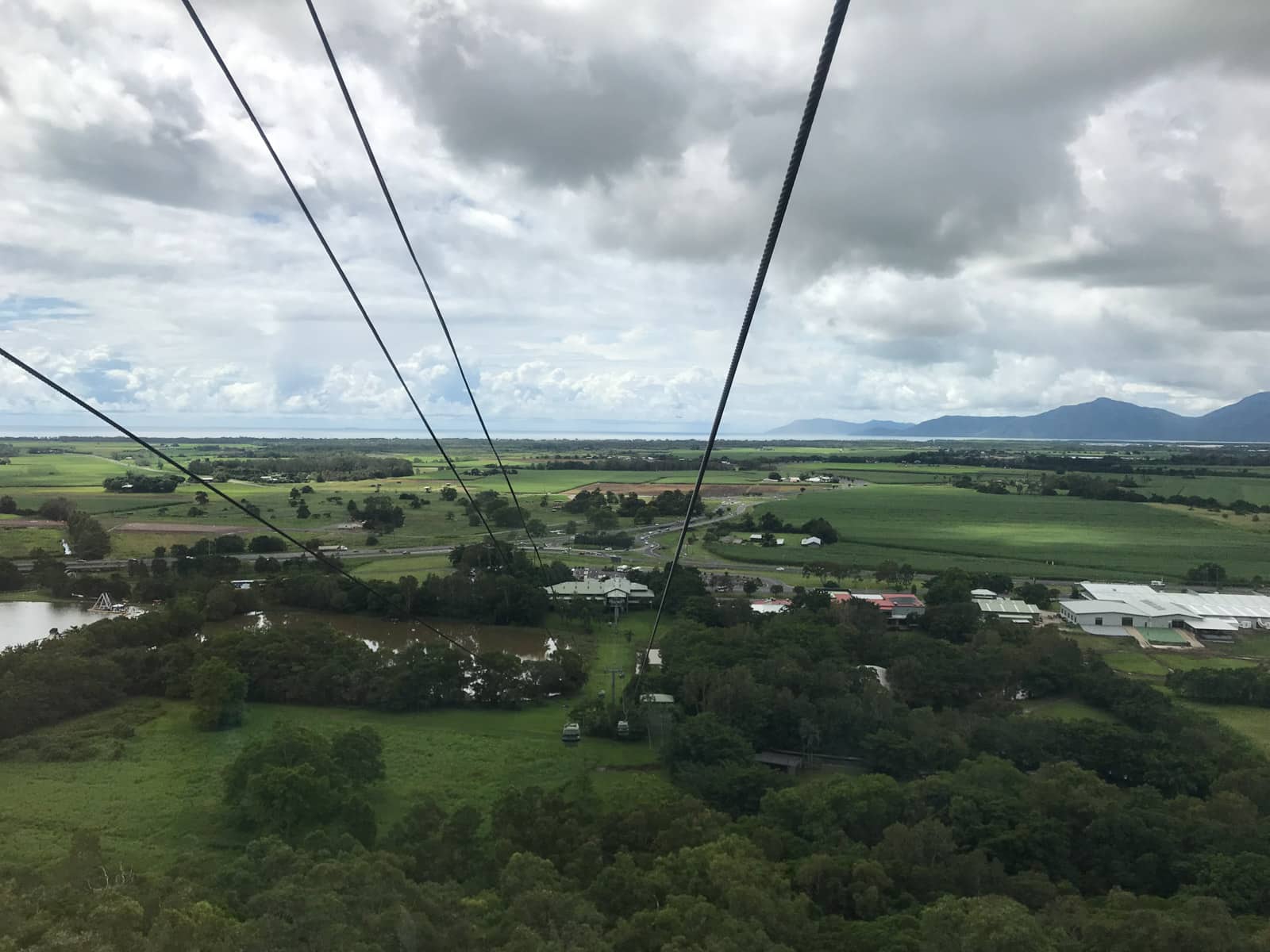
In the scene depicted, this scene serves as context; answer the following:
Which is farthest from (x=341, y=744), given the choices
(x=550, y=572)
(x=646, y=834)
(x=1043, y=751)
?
(x=550, y=572)

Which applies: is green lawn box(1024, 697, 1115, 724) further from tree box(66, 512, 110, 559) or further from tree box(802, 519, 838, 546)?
tree box(66, 512, 110, 559)

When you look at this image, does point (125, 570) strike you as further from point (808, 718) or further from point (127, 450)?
point (127, 450)

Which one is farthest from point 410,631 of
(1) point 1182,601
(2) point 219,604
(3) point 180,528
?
(1) point 1182,601

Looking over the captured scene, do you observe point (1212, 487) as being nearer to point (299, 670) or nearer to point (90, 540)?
point (299, 670)

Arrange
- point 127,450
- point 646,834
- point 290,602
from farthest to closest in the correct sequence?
point 127,450
point 290,602
point 646,834

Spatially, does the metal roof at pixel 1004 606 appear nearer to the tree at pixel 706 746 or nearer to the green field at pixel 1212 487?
the tree at pixel 706 746

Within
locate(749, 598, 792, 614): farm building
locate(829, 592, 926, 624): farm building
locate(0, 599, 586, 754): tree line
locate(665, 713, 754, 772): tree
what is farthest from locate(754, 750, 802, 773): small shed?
locate(829, 592, 926, 624): farm building

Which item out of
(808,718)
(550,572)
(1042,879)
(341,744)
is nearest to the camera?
(1042,879)
